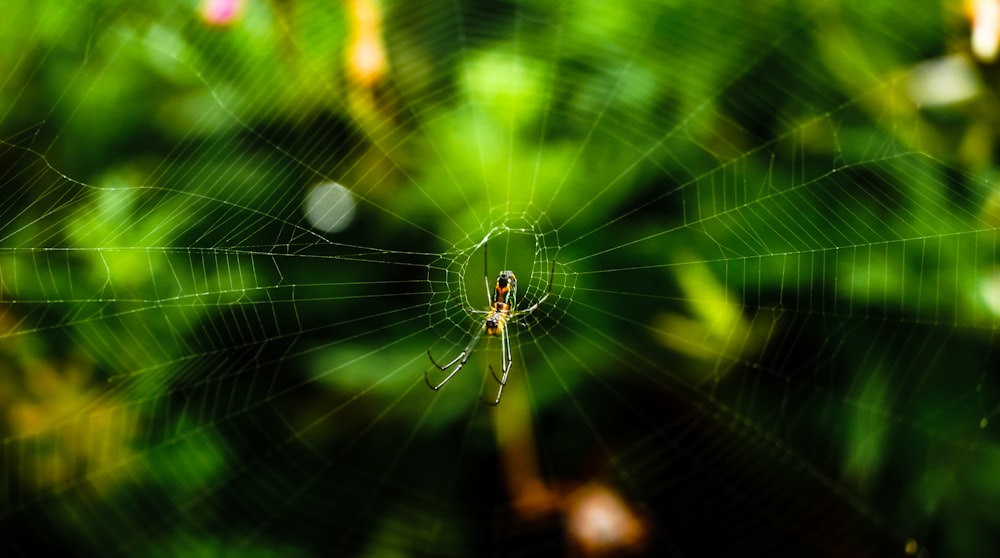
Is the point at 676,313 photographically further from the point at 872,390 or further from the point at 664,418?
the point at 872,390

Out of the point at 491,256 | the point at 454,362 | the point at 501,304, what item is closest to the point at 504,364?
the point at 454,362

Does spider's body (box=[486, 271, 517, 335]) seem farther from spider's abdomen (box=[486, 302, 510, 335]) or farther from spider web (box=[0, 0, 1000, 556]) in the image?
spider web (box=[0, 0, 1000, 556])

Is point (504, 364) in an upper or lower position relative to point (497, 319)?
lower

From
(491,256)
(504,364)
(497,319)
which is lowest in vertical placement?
(504,364)

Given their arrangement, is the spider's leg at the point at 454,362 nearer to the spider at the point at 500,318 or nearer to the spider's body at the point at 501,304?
the spider at the point at 500,318

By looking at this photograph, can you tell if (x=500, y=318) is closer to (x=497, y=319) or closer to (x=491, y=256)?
(x=497, y=319)

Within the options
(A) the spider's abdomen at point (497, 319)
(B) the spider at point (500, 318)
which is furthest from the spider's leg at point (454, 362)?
(A) the spider's abdomen at point (497, 319)

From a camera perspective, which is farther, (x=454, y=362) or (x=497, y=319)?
(x=497, y=319)

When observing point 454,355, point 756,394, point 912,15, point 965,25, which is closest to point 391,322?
point 454,355
